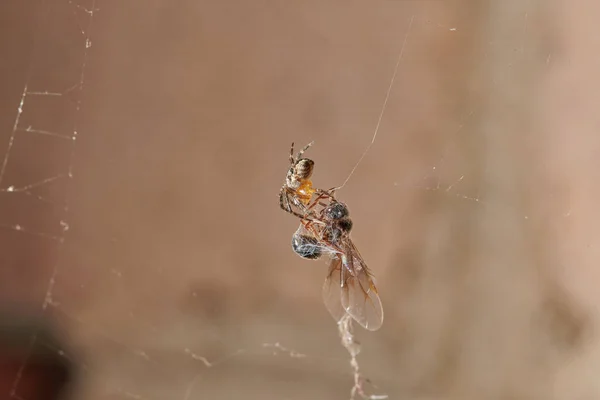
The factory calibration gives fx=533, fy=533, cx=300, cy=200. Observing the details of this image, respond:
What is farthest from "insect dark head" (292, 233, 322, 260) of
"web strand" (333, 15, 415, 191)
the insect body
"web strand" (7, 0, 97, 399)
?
"web strand" (7, 0, 97, 399)

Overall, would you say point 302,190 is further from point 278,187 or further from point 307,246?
point 278,187

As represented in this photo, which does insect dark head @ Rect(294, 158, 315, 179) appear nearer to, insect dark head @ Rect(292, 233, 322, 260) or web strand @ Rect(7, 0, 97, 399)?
insect dark head @ Rect(292, 233, 322, 260)

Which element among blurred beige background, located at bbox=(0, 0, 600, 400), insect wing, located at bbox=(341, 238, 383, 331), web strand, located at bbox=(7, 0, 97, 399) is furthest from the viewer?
web strand, located at bbox=(7, 0, 97, 399)

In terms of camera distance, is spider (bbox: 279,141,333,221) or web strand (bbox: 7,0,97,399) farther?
web strand (bbox: 7,0,97,399)

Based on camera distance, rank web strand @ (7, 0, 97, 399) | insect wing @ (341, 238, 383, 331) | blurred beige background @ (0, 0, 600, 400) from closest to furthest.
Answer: insect wing @ (341, 238, 383, 331) < blurred beige background @ (0, 0, 600, 400) < web strand @ (7, 0, 97, 399)

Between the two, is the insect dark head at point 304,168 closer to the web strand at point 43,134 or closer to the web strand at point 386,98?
the web strand at point 386,98

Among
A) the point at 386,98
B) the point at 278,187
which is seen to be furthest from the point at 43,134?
the point at 386,98

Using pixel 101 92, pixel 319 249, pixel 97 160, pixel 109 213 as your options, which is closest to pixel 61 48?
pixel 101 92

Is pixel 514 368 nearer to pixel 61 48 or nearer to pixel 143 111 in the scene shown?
pixel 143 111
